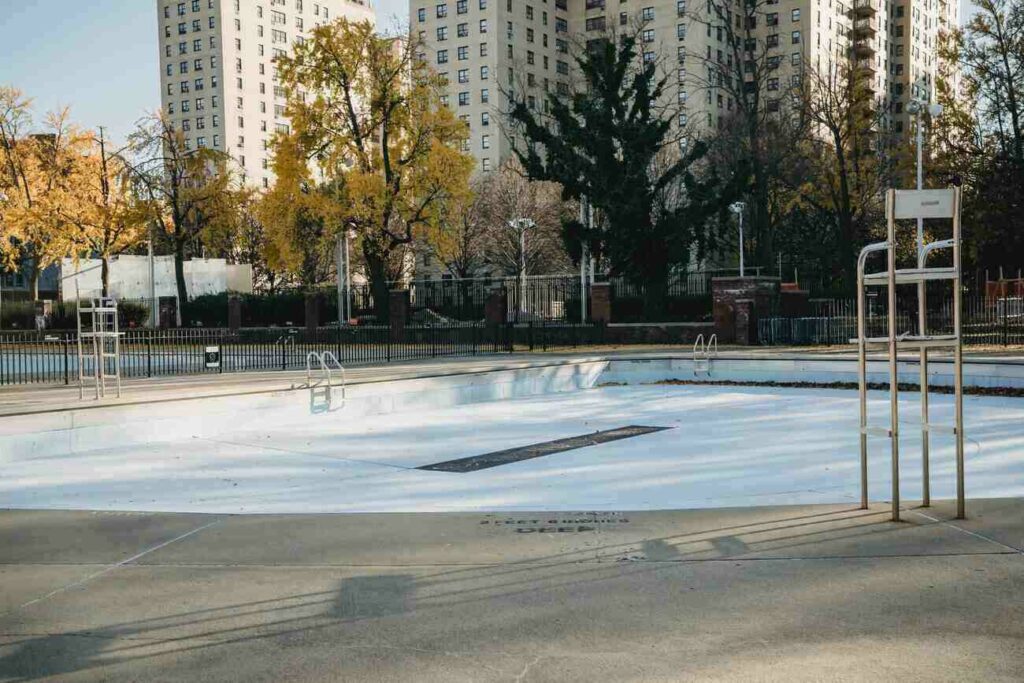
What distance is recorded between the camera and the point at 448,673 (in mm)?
4543

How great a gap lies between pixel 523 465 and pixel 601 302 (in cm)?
2324

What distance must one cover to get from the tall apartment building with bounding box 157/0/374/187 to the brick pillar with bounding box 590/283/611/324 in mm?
93195

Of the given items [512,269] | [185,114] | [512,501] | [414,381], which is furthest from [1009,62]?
[185,114]

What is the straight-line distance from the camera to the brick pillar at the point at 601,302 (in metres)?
33.8

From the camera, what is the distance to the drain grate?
11077 mm

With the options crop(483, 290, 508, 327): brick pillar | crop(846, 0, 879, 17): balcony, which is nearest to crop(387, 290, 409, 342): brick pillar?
crop(483, 290, 508, 327): brick pillar

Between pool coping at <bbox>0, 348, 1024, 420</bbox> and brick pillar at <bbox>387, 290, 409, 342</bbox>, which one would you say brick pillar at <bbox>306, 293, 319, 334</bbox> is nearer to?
brick pillar at <bbox>387, 290, 409, 342</bbox>

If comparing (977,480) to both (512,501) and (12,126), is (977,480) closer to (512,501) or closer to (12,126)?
(512,501)

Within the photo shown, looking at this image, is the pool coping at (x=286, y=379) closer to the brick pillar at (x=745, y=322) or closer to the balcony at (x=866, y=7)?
the brick pillar at (x=745, y=322)

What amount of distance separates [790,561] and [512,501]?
10.2 feet

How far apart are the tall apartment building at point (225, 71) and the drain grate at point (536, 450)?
11173 centimetres

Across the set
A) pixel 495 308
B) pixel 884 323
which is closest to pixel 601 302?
pixel 495 308

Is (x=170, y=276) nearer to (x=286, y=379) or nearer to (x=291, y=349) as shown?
(x=291, y=349)

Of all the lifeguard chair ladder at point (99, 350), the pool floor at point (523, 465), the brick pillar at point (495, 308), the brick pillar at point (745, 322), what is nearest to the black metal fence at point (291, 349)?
the lifeguard chair ladder at point (99, 350)
